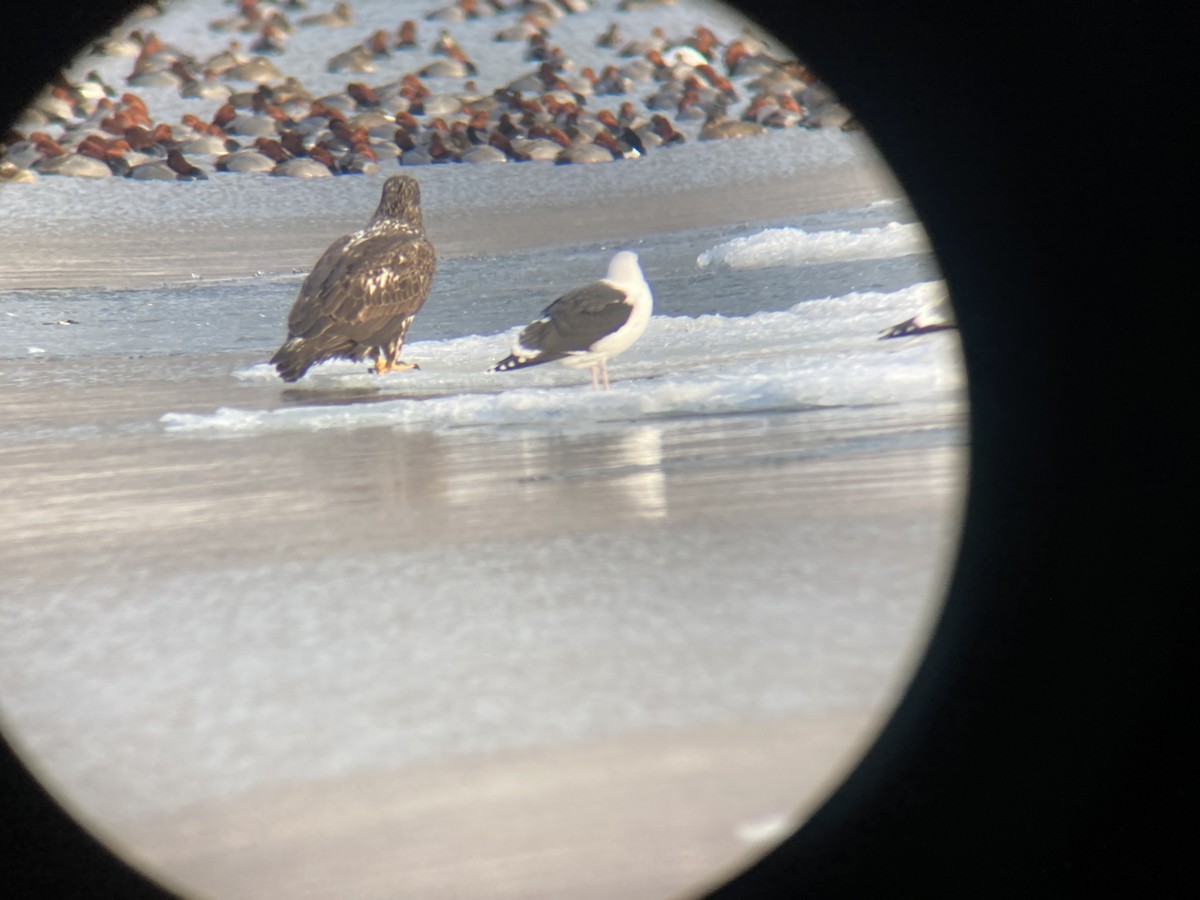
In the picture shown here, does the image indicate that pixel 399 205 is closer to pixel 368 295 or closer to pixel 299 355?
pixel 368 295

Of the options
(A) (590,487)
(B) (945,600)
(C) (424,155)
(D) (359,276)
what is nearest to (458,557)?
(A) (590,487)

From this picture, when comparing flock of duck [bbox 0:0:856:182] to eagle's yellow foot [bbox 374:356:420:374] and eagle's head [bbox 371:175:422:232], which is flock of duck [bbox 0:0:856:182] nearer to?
eagle's head [bbox 371:175:422:232]

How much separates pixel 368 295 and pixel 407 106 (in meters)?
0.83

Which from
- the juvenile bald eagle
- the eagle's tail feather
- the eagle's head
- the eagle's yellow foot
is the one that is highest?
the eagle's head

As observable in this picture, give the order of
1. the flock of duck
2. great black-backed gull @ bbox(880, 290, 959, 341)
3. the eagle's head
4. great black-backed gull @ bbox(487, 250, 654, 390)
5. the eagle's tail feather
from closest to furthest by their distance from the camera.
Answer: great black-backed gull @ bbox(880, 290, 959, 341), great black-backed gull @ bbox(487, 250, 654, 390), the eagle's tail feather, the eagle's head, the flock of duck

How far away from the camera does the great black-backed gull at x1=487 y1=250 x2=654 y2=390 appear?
2.41m

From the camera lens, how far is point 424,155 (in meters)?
3.16

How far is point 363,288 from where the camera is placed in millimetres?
2604

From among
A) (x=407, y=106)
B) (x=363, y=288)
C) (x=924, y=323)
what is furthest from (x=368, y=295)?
(x=924, y=323)

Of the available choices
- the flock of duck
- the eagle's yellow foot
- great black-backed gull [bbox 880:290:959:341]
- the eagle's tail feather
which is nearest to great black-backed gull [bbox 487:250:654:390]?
the eagle's yellow foot

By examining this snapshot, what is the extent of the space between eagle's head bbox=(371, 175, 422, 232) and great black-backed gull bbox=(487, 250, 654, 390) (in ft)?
1.42

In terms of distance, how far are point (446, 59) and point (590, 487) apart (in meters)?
1.68

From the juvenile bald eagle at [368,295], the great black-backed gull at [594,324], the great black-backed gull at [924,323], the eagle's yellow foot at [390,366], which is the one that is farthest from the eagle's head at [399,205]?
the great black-backed gull at [924,323]

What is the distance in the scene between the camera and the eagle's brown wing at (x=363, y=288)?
8.51 ft
